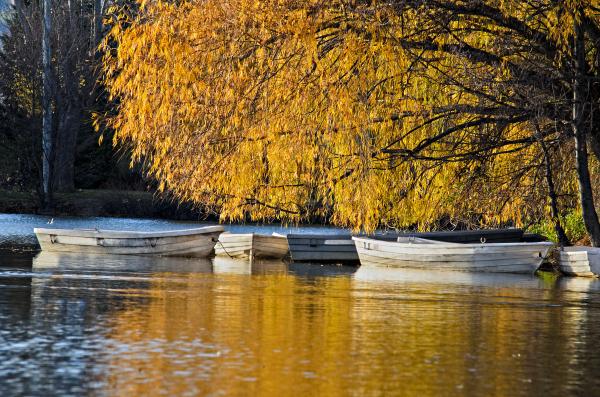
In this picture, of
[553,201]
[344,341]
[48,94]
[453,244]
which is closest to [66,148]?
[48,94]

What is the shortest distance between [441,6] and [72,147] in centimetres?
4491

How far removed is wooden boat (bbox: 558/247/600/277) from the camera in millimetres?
26422

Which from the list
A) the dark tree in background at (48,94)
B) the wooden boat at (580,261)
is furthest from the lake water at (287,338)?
the dark tree in background at (48,94)

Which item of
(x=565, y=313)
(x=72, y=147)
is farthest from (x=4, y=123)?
(x=565, y=313)

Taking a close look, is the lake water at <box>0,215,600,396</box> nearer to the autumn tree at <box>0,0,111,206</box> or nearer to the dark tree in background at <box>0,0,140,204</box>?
the autumn tree at <box>0,0,111,206</box>

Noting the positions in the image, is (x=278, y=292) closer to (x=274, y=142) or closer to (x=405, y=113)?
(x=274, y=142)

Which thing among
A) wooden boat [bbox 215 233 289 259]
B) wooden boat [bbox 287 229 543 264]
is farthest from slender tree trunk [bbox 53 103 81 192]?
wooden boat [bbox 287 229 543 264]

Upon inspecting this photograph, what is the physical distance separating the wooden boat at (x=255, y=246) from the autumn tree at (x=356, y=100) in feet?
30.1

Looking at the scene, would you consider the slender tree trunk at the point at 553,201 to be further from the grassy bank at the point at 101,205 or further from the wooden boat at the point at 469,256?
the grassy bank at the point at 101,205

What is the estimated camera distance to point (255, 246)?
3497 centimetres

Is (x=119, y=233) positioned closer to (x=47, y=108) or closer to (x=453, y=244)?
Result: (x=453, y=244)

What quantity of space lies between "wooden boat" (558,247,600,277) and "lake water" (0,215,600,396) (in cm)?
364

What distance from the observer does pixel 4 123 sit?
63094 millimetres

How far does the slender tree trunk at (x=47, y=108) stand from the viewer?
59938mm
